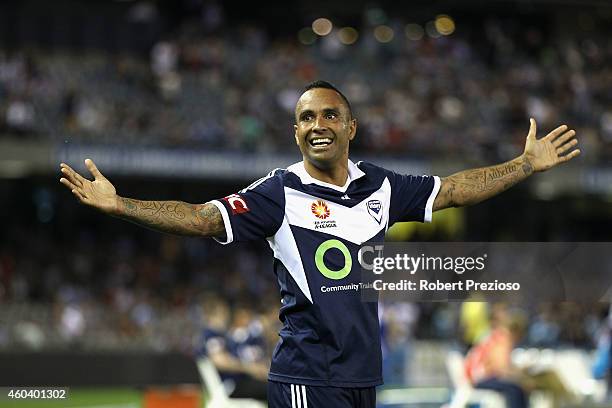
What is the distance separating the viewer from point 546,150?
5223 mm

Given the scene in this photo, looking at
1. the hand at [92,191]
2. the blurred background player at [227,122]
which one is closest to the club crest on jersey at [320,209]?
the hand at [92,191]

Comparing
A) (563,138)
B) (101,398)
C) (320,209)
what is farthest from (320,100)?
(101,398)

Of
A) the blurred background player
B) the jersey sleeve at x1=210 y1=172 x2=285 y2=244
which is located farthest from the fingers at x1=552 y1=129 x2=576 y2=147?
the blurred background player

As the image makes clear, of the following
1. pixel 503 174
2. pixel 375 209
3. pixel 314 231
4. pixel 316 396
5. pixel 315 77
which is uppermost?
pixel 315 77

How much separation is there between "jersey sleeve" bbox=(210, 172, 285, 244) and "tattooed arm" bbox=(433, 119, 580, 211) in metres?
0.76

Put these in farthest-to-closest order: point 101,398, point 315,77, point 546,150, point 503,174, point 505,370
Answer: point 315,77
point 505,370
point 101,398
point 546,150
point 503,174

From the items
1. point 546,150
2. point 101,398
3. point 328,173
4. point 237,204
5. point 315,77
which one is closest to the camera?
point 237,204

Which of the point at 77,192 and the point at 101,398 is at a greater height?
the point at 101,398

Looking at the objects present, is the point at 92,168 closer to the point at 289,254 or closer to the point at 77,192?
the point at 77,192

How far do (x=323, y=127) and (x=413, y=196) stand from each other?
55 centimetres

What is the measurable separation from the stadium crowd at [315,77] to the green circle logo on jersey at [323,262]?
16.2 metres

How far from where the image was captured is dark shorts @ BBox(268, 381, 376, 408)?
451 cm

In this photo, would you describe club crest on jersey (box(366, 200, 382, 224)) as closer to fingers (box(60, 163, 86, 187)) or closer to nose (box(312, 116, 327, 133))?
nose (box(312, 116, 327, 133))

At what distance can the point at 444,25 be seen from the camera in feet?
90.9
